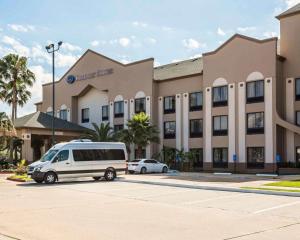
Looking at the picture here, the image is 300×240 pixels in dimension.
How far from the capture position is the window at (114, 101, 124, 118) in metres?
50.5

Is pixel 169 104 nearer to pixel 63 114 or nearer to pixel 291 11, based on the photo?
pixel 291 11

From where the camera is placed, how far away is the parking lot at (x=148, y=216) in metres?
10.7

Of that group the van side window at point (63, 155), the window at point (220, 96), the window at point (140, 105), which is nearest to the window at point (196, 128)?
the window at point (220, 96)

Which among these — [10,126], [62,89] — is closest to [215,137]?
[10,126]

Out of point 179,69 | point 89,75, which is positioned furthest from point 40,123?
point 179,69

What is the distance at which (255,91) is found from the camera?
128ft

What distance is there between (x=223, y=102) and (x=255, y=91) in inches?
134

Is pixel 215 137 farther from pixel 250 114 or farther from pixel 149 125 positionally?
pixel 149 125

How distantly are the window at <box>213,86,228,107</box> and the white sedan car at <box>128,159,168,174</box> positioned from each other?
7.69 metres

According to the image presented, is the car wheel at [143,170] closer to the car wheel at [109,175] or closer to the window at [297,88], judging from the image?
the car wheel at [109,175]

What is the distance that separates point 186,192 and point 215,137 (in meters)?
20.8

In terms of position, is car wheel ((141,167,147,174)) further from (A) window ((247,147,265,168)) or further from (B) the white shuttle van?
(A) window ((247,147,265,168))

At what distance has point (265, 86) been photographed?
37.8 m

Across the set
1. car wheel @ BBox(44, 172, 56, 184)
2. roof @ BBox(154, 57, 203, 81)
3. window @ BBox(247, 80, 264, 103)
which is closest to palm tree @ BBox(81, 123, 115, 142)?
roof @ BBox(154, 57, 203, 81)
